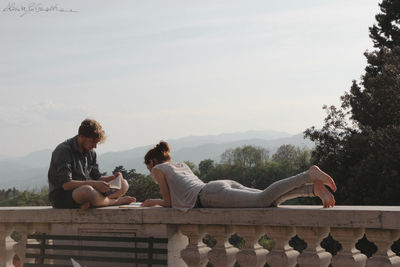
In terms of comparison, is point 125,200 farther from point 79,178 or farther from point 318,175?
point 318,175

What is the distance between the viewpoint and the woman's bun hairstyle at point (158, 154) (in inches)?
255

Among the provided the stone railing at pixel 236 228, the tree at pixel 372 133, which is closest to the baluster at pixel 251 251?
the stone railing at pixel 236 228

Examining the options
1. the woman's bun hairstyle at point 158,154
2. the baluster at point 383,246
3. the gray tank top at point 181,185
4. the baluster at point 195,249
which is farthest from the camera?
the woman's bun hairstyle at point 158,154

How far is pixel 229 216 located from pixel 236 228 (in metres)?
0.13

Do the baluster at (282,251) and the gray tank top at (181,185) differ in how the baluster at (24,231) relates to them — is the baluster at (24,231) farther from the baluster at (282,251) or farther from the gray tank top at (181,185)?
the baluster at (282,251)

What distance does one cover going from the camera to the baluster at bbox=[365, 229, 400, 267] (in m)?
4.71

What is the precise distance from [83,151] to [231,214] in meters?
2.10

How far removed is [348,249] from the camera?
4.94m

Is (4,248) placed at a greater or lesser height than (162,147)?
lesser

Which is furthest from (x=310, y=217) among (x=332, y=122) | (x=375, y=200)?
(x=332, y=122)

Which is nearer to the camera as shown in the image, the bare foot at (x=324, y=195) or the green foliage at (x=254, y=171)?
the bare foot at (x=324, y=195)

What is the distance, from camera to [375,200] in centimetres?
3078

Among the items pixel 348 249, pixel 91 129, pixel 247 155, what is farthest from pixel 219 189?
pixel 247 155

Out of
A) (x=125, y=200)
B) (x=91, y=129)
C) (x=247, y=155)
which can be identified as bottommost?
(x=125, y=200)
